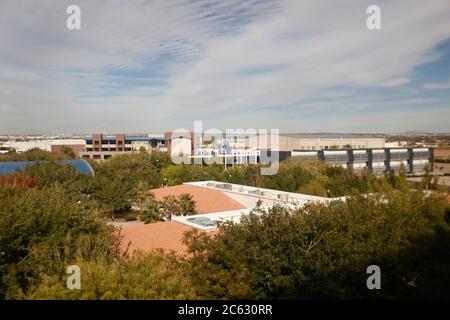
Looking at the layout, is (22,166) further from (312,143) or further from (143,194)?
(312,143)

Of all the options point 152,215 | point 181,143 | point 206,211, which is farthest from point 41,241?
point 181,143

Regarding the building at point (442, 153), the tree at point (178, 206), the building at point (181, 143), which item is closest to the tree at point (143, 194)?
the tree at point (178, 206)

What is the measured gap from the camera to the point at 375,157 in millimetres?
60969

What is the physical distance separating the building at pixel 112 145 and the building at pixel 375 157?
39875mm

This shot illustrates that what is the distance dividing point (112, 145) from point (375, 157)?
56.6m

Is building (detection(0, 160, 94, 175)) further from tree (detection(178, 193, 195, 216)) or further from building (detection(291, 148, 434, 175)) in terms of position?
building (detection(291, 148, 434, 175))

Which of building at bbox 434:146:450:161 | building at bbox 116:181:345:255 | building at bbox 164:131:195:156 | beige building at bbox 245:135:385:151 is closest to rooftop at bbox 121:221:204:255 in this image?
building at bbox 116:181:345:255

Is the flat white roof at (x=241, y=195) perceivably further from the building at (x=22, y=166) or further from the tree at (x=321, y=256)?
the building at (x=22, y=166)

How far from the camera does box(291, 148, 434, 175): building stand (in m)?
58.2

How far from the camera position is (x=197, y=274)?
1220cm

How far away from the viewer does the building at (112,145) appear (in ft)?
273

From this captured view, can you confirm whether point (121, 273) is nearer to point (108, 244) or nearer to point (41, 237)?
point (108, 244)
